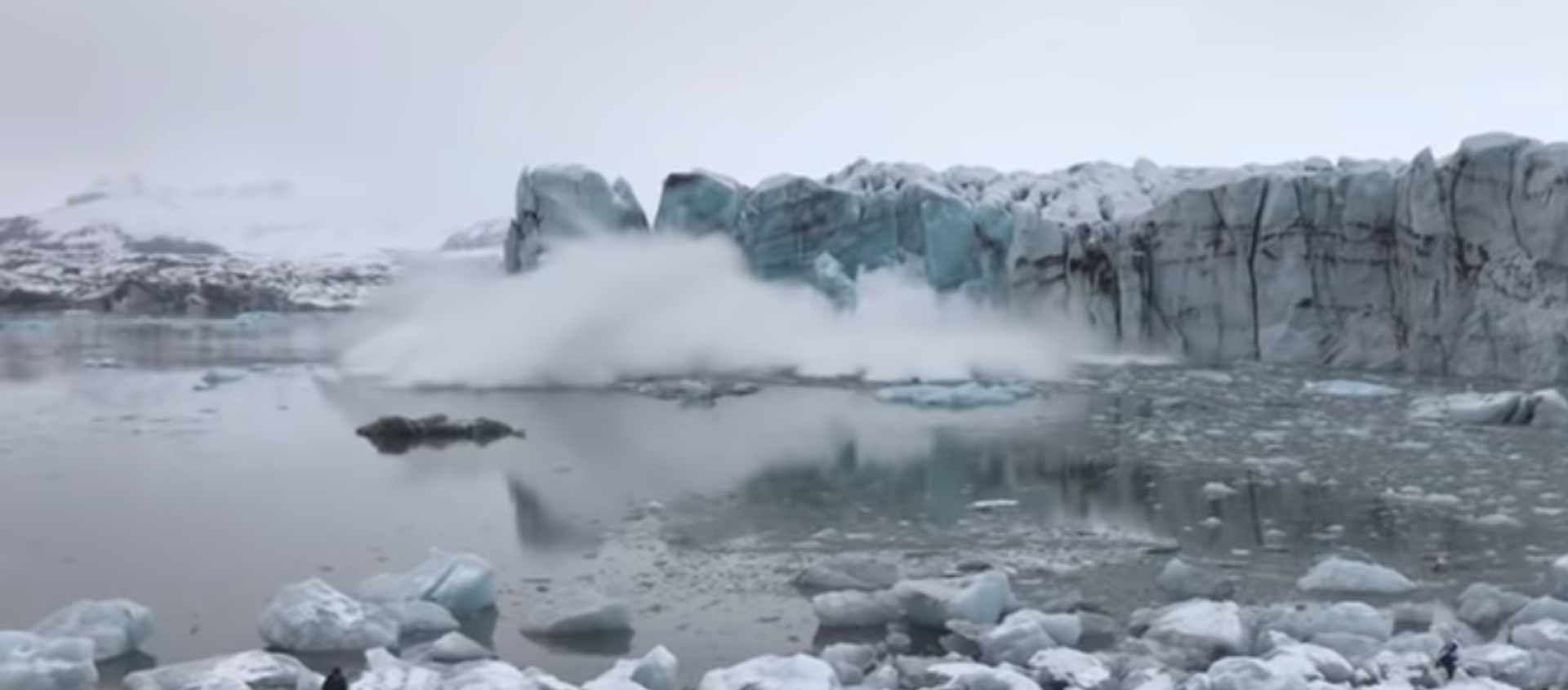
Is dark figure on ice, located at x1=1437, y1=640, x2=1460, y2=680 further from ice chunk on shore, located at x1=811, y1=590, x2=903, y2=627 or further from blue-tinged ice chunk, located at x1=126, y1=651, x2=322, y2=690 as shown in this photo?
blue-tinged ice chunk, located at x1=126, y1=651, x2=322, y2=690

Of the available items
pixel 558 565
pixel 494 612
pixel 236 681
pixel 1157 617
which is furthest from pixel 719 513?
pixel 236 681

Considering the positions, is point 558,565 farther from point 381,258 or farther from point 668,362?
point 381,258

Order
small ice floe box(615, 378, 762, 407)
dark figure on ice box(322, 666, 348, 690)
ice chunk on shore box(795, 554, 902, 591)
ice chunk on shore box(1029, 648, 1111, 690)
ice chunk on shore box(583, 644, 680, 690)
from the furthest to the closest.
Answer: small ice floe box(615, 378, 762, 407), ice chunk on shore box(795, 554, 902, 591), ice chunk on shore box(1029, 648, 1111, 690), ice chunk on shore box(583, 644, 680, 690), dark figure on ice box(322, 666, 348, 690)

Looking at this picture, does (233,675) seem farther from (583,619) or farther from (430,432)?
(430,432)

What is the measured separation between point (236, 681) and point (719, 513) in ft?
11.3

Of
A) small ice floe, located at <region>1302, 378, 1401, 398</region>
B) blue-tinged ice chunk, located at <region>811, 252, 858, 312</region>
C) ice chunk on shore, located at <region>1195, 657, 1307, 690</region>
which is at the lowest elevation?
small ice floe, located at <region>1302, 378, 1401, 398</region>

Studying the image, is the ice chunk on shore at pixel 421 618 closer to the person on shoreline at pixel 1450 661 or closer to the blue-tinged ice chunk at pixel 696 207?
the person on shoreline at pixel 1450 661

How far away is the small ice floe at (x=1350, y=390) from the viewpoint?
13.3 m

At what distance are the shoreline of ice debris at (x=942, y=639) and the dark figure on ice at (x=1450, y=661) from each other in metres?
0.04

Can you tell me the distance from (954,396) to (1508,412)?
4.85 m

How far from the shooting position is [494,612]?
15.9 feet

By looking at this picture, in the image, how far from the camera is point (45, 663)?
383 centimetres

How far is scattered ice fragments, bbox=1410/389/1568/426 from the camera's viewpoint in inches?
410

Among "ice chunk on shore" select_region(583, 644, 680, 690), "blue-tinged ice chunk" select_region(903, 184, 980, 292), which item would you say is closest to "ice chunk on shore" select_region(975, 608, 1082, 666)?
"ice chunk on shore" select_region(583, 644, 680, 690)
